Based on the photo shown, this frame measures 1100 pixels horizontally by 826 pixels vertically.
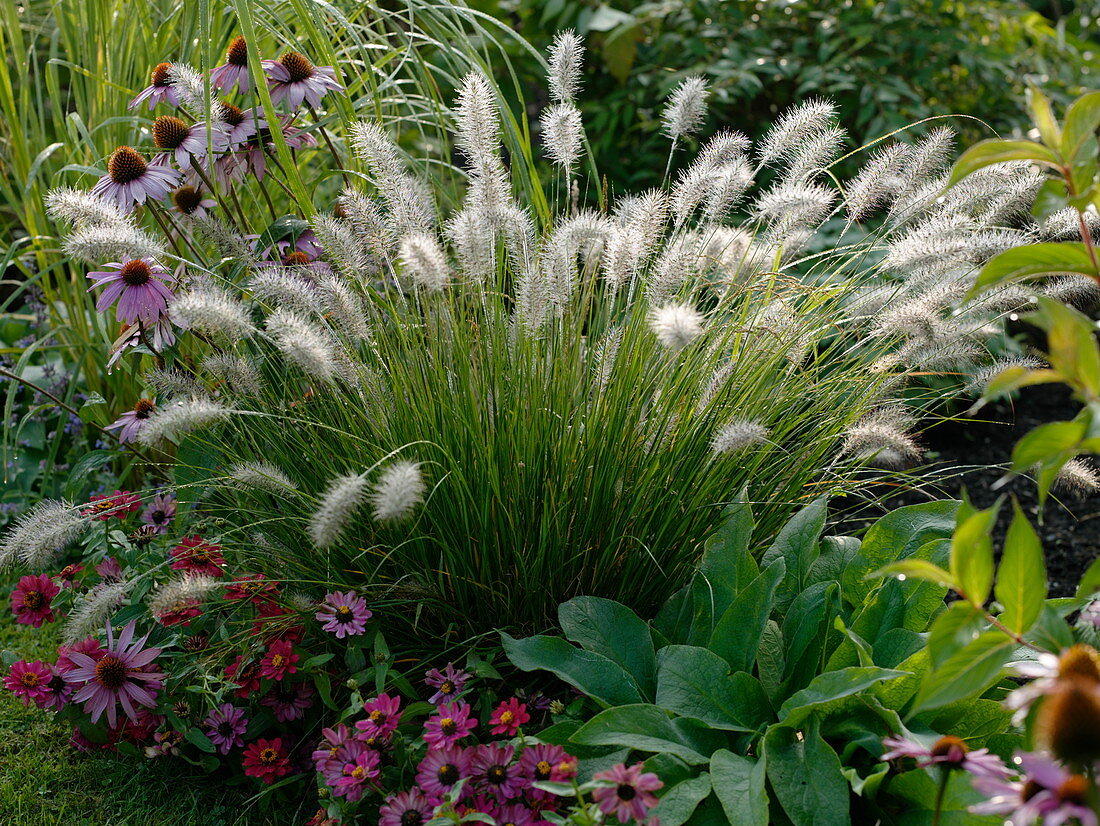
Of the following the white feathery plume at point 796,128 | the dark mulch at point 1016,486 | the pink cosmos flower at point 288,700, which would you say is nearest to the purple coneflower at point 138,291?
the pink cosmos flower at point 288,700

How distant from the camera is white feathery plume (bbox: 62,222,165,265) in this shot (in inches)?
66.8

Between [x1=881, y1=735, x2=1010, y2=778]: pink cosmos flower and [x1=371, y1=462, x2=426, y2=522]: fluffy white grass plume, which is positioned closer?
[x1=881, y1=735, x2=1010, y2=778]: pink cosmos flower

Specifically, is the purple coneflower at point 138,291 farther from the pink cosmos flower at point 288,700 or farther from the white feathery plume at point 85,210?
the pink cosmos flower at point 288,700

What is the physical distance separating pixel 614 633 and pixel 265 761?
2.28 ft

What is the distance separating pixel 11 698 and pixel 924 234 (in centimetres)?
230

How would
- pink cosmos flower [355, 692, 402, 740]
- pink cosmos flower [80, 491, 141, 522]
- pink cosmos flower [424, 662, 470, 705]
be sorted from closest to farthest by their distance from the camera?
pink cosmos flower [355, 692, 402, 740]
pink cosmos flower [424, 662, 470, 705]
pink cosmos flower [80, 491, 141, 522]

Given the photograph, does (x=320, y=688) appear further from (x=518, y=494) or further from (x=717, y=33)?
(x=717, y=33)

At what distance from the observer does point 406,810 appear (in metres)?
1.53

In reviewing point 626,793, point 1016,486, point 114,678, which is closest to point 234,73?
point 114,678

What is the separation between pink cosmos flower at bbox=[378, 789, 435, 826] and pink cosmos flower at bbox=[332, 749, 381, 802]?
0.18 ft

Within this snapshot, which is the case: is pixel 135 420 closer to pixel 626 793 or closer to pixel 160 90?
pixel 160 90

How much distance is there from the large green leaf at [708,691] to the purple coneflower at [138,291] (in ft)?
4.11

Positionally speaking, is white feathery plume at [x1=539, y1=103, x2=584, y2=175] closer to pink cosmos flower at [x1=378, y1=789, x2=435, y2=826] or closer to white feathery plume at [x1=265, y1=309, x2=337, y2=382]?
white feathery plume at [x1=265, y1=309, x2=337, y2=382]

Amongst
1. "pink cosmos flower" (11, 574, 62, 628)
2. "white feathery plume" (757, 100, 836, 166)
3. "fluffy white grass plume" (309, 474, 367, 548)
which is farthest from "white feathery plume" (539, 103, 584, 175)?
"pink cosmos flower" (11, 574, 62, 628)
